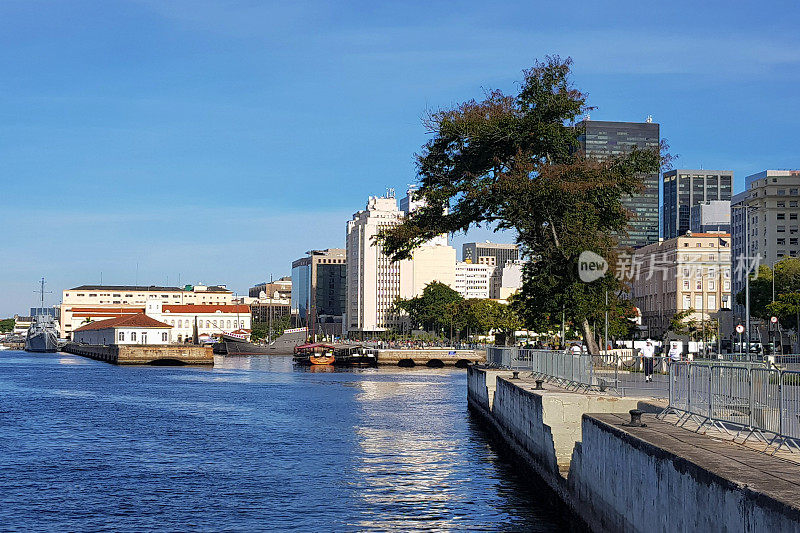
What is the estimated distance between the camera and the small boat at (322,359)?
5221 inches

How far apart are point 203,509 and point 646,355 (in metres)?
22.3

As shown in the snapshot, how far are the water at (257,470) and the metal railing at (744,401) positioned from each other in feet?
16.7

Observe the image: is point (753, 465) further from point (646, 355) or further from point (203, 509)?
point (646, 355)

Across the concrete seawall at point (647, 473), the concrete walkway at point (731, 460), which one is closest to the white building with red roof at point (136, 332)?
the concrete seawall at point (647, 473)

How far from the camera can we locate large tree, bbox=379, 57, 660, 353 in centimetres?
4175

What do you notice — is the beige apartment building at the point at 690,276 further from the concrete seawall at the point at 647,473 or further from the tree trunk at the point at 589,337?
the concrete seawall at the point at 647,473

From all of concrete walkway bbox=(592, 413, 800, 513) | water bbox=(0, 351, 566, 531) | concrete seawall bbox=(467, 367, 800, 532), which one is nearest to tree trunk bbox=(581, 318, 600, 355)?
water bbox=(0, 351, 566, 531)

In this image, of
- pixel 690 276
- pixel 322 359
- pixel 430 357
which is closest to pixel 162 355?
pixel 322 359

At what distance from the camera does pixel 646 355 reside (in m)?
39.9

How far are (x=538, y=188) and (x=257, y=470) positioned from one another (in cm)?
1789

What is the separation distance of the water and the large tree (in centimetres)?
787

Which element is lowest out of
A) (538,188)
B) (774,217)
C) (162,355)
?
(162,355)

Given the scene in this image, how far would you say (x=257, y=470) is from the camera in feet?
100

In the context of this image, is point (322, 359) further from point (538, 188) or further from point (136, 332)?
point (538, 188)
